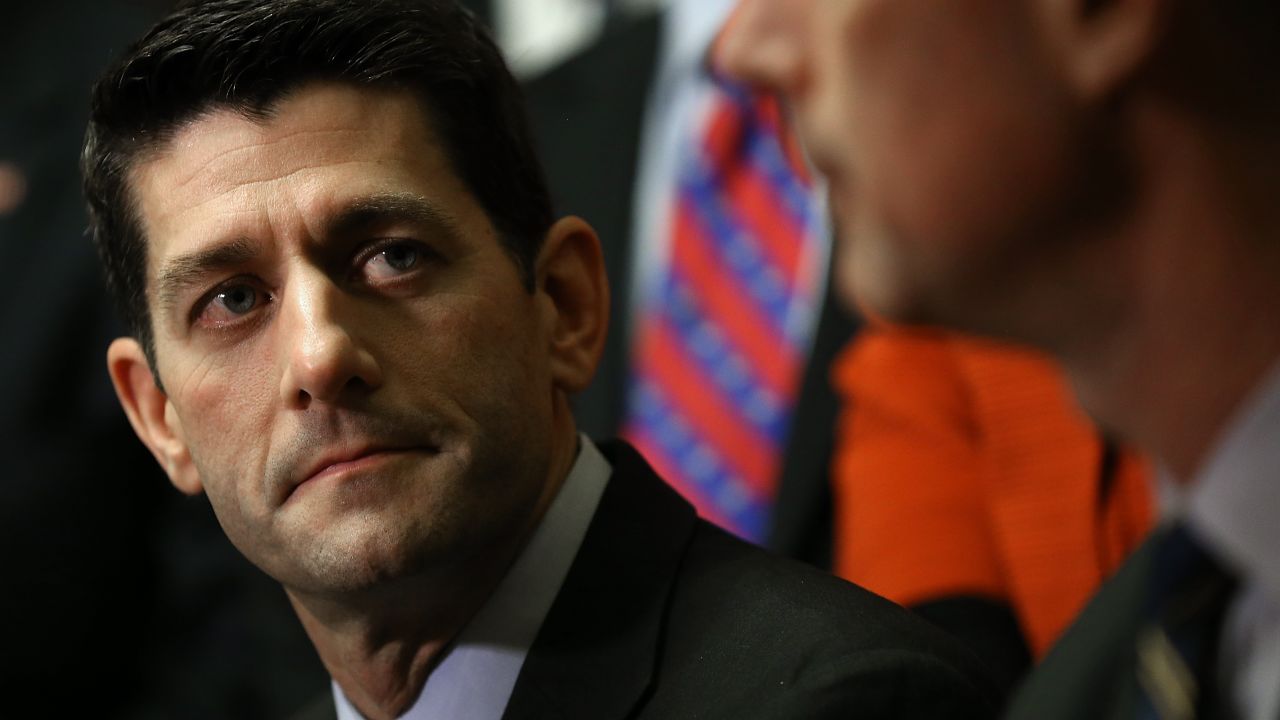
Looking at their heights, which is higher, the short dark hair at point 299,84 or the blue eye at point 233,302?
the short dark hair at point 299,84

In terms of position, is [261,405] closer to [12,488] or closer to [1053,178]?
[1053,178]

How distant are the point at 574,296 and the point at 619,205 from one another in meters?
0.83

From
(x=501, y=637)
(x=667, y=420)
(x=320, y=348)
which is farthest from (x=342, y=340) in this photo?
(x=667, y=420)

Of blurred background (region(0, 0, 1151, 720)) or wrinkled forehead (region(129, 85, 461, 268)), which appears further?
blurred background (region(0, 0, 1151, 720))

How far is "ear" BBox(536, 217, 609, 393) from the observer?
118 centimetres

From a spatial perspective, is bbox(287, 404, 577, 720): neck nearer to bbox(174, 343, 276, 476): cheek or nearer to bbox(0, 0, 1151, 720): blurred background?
bbox(174, 343, 276, 476): cheek

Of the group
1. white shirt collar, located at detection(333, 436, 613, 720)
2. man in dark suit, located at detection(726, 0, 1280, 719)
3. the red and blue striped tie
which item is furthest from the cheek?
the red and blue striped tie

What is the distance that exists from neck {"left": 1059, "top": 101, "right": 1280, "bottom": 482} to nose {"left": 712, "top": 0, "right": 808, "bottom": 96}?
14 centimetres

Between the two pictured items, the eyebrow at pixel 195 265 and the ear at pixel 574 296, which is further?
the ear at pixel 574 296

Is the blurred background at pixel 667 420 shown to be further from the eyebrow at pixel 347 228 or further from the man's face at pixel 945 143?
the man's face at pixel 945 143

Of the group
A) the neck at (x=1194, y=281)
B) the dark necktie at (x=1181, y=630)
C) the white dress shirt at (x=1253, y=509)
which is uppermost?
the neck at (x=1194, y=281)

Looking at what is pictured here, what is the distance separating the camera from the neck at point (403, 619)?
1070mm

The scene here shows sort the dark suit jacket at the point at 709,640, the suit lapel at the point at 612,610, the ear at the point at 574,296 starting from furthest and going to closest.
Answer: the ear at the point at 574,296
the suit lapel at the point at 612,610
the dark suit jacket at the point at 709,640

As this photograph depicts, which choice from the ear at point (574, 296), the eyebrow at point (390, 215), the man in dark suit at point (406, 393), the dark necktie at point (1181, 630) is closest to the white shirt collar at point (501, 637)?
the man in dark suit at point (406, 393)
